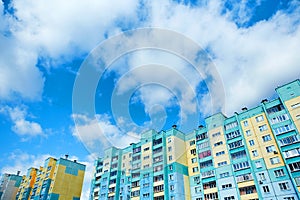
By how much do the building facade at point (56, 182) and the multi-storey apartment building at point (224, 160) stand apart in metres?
18.1

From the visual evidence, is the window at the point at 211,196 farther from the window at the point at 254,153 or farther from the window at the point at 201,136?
the window at the point at 201,136

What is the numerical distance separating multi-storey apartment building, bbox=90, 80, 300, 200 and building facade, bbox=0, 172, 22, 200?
5807 centimetres

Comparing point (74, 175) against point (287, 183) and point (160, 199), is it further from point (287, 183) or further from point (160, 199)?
point (287, 183)

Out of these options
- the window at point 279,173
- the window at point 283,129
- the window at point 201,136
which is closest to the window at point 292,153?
the window at point 279,173

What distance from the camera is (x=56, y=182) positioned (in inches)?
2827

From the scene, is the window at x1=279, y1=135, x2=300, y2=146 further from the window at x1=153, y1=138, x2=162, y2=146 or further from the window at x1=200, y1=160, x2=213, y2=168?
the window at x1=153, y1=138, x2=162, y2=146

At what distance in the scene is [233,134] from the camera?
149 feet

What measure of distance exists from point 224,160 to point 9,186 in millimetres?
99199

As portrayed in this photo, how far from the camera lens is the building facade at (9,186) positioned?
303 ft

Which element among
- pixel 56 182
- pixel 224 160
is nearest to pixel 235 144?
pixel 224 160

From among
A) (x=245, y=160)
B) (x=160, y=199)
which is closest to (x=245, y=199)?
(x=245, y=160)

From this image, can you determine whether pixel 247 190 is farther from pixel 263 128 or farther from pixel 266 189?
pixel 263 128

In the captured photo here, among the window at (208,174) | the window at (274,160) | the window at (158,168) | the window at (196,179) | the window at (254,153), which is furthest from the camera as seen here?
the window at (158,168)

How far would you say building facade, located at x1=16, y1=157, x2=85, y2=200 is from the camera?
234ft
